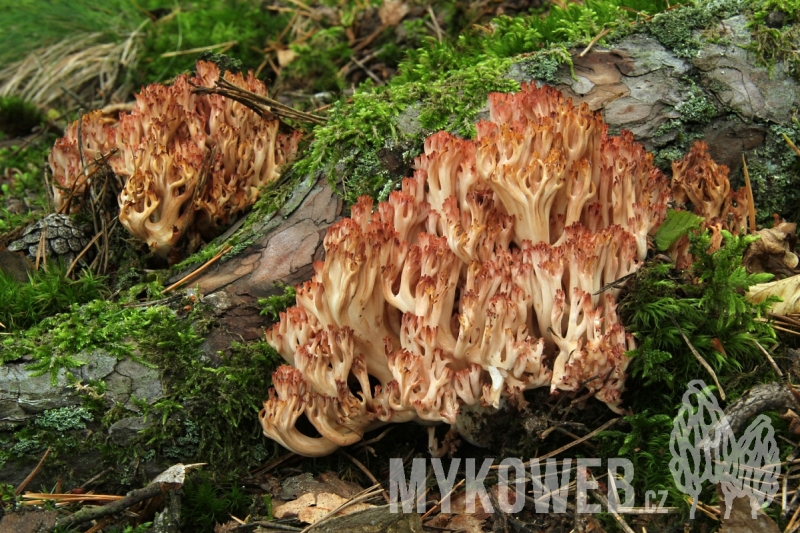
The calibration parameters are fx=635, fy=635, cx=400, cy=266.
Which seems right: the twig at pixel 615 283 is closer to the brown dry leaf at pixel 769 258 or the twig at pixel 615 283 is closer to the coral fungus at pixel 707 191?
the coral fungus at pixel 707 191

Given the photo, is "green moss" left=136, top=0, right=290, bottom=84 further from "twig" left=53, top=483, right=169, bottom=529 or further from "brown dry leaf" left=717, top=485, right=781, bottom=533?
"brown dry leaf" left=717, top=485, right=781, bottom=533

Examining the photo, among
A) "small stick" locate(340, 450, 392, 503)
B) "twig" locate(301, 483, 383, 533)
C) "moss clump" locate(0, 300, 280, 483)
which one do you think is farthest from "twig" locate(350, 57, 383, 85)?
"twig" locate(301, 483, 383, 533)

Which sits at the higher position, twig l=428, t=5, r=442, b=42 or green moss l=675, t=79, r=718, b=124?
twig l=428, t=5, r=442, b=42

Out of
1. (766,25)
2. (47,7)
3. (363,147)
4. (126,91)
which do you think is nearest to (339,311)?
(363,147)

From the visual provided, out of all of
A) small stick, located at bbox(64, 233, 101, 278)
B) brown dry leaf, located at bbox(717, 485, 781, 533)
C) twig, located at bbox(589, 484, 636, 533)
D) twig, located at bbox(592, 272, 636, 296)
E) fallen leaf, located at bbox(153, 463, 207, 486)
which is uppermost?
small stick, located at bbox(64, 233, 101, 278)

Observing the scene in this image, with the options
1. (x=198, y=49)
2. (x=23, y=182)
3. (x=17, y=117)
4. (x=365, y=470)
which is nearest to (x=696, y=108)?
(x=365, y=470)

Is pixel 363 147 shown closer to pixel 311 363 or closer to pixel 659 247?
pixel 311 363

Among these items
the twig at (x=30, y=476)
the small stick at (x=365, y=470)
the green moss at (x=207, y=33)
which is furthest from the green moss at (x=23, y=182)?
the small stick at (x=365, y=470)
